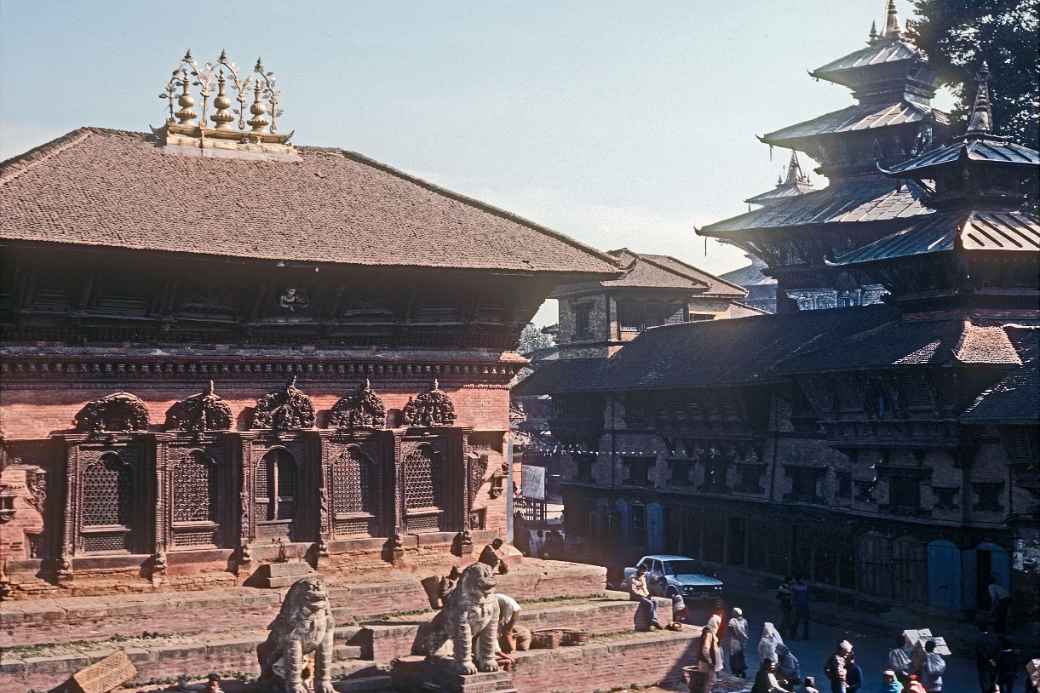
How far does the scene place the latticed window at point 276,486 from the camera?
24312 millimetres

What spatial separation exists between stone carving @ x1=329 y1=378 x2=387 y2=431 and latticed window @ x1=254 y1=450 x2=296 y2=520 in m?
1.10

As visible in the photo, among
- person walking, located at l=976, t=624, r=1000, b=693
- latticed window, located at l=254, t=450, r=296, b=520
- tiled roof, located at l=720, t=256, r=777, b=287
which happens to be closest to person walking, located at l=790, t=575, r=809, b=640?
person walking, located at l=976, t=624, r=1000, b=693

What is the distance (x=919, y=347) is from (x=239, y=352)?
1554 centimetres

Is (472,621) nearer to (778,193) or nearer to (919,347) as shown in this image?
(919,347)

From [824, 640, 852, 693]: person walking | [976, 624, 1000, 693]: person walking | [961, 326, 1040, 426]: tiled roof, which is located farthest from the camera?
[961, 326, 1040, 426]: tiled roof

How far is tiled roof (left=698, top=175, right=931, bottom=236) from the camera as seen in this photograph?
4462cm

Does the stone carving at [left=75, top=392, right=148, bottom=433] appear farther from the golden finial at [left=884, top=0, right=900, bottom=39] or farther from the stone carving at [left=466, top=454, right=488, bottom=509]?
the golden finial at [left=884, top=0, right=900, bottom=39]

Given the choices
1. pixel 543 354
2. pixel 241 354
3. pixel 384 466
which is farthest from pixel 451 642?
pixel 543 354

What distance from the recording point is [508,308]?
26.8 metres

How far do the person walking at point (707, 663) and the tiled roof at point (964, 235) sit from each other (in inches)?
476

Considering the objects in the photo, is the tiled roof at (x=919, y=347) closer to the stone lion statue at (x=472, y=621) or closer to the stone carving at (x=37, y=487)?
the stone lion statue at (x=472, y=621)

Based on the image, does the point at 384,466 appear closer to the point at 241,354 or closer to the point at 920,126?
the point at 241,354

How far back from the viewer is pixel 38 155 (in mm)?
24062

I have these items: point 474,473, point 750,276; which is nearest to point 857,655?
point 474,473
